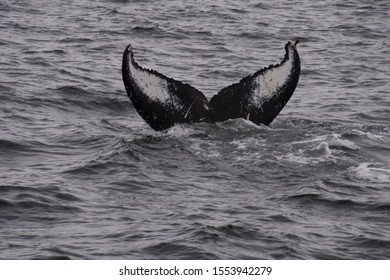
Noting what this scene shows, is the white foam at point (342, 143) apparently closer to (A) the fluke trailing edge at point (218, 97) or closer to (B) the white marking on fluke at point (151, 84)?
(A) the fluke trailing edge at point (218, 97)

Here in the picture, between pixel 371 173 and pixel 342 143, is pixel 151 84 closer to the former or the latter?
pixel 342 143

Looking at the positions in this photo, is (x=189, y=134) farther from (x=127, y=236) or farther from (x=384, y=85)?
(x=384, y=85)

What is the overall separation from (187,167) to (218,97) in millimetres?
1214

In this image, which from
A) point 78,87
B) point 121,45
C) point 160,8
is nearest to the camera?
point 78,87

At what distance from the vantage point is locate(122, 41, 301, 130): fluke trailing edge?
12.6 m

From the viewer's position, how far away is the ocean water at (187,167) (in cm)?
999

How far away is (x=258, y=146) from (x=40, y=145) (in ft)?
9.98

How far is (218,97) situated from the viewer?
1292cm

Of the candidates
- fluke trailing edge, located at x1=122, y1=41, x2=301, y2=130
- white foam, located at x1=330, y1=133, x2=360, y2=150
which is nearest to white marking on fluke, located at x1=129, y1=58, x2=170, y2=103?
fluke trailing edge, located at x1=122, y1=41, x2=301, y2=130

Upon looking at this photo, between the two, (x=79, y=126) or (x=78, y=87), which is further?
(x=78, y=87)

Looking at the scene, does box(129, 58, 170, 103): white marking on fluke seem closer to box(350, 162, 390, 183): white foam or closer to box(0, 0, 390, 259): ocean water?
box(0, 0, 390, 259): ocean water

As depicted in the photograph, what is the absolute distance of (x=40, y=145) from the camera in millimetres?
13625

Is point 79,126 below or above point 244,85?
below
